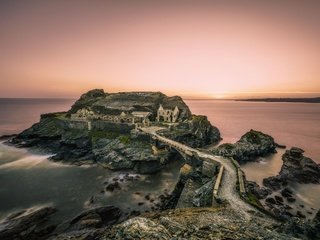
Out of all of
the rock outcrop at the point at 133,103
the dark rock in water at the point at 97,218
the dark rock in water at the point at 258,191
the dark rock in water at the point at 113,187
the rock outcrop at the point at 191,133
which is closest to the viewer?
the dark rock in water at the point at 97,218

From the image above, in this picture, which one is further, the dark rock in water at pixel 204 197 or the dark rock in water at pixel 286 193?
the dark rock in water at pixel 286 193

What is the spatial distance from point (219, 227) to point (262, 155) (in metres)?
50.5

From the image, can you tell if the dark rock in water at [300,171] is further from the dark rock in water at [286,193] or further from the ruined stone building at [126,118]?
the ruined stone building at [126,118]

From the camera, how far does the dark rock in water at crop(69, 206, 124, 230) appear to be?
28.6m

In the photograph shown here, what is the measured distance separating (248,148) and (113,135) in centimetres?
3763

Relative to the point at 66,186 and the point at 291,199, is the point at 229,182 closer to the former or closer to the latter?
the point at 291,199

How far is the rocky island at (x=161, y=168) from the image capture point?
16.7m

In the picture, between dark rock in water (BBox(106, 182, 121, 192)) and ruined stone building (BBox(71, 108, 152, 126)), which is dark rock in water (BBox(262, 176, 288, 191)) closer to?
dark rock in water (BBox(106, 182, 121, 192))

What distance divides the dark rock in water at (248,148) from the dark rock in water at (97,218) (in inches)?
1110

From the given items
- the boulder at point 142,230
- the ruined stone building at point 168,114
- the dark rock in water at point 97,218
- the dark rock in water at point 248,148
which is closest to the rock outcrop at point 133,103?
the ruined stone building at point 168,114

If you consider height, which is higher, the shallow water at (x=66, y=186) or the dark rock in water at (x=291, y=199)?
the shallow water at (x=66, y=186)

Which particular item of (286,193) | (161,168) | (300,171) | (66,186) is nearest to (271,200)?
(286,193)

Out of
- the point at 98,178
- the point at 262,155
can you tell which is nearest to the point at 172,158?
the point at 98,178

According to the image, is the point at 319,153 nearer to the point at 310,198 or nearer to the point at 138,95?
the point at 310,198
